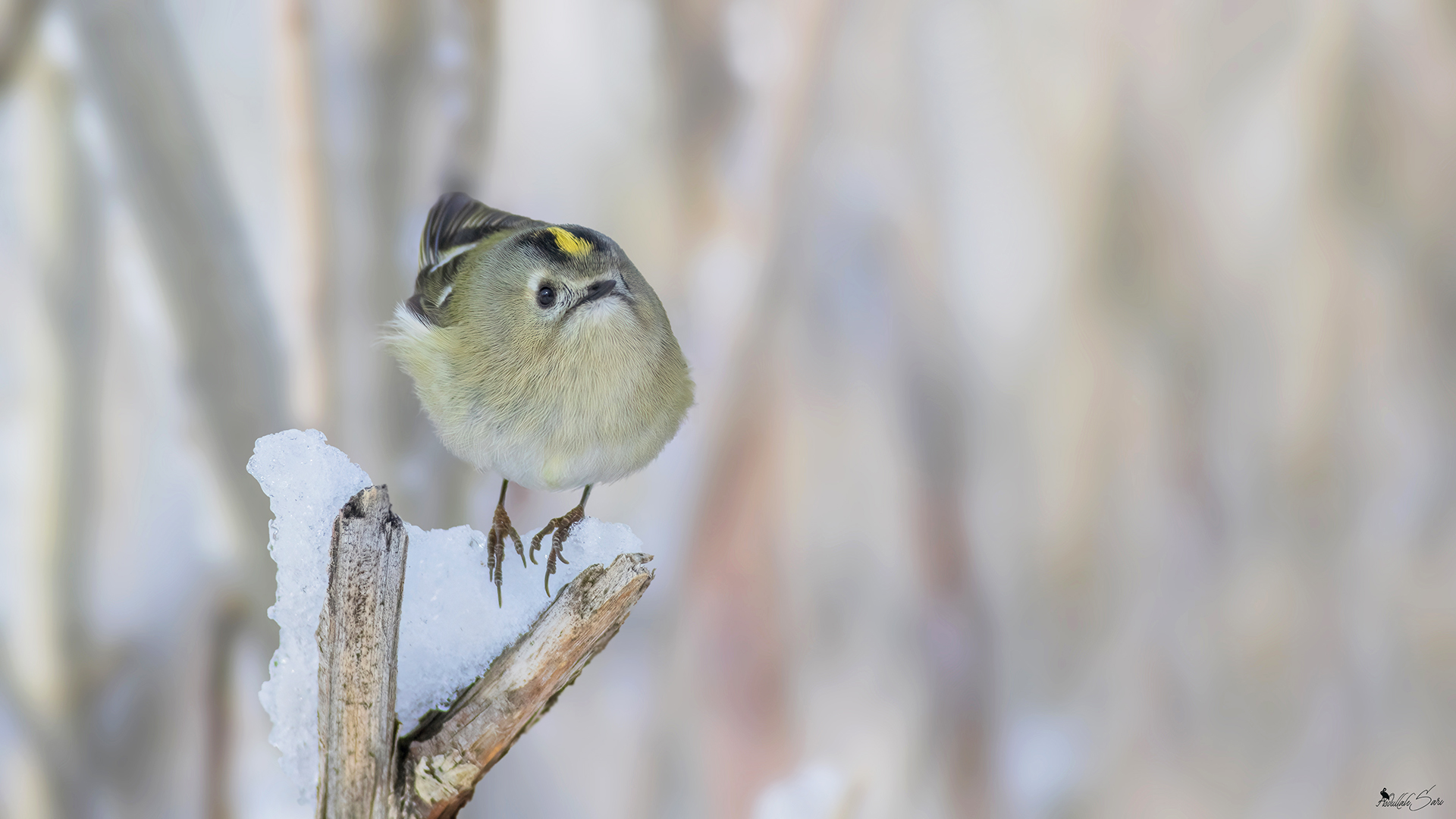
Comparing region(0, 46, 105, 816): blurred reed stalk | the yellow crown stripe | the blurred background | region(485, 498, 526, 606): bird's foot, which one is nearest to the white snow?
region(485, 498, 526, 606): bird's foot

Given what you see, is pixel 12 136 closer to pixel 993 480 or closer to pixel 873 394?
pixel 873 394

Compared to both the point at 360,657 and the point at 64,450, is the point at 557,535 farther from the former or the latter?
the point at 64,450

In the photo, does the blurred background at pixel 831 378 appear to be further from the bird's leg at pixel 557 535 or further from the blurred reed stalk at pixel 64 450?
the bird's leg at pixel 557 535

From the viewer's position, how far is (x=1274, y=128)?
1176mm

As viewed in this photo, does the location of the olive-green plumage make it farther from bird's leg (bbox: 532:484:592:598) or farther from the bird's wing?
the bird's wing

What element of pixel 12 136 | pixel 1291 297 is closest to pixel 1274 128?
pixel 1291 297

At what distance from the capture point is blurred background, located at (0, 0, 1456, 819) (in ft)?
3.69

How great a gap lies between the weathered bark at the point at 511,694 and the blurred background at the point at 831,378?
2.30ft

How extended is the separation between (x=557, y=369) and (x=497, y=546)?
115 mm

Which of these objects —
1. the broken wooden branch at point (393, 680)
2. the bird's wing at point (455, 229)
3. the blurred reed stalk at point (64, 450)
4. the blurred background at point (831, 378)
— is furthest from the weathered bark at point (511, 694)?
the blurred reed stalk at point (64, 450)

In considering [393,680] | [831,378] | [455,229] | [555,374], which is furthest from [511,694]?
[831,378]

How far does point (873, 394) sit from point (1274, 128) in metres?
0.59

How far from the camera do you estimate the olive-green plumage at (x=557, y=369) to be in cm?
57

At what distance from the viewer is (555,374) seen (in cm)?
58
